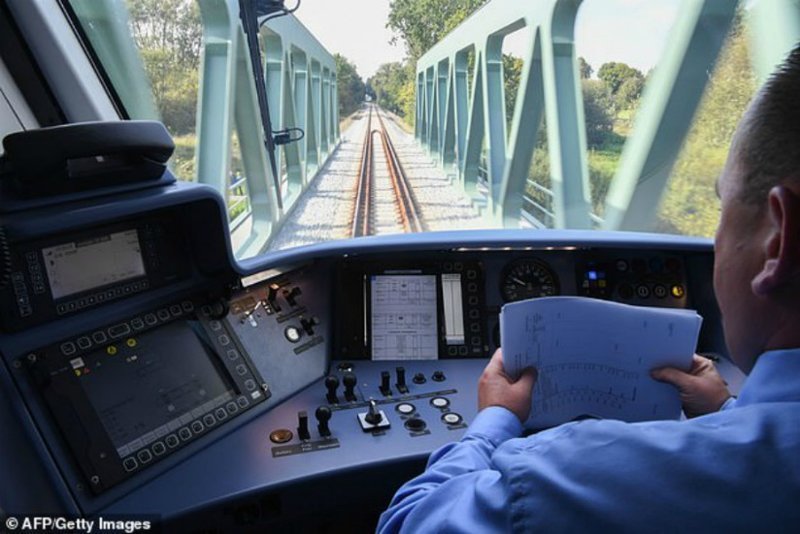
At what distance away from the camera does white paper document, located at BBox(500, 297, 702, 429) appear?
1.22 metres

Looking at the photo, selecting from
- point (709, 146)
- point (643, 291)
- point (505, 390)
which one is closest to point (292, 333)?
point (505, 390)

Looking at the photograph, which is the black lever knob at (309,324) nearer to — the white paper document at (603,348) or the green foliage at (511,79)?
the white paper document at (603,348)

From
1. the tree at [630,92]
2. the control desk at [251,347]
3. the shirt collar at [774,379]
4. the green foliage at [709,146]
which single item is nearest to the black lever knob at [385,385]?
the control desk at [251,347]

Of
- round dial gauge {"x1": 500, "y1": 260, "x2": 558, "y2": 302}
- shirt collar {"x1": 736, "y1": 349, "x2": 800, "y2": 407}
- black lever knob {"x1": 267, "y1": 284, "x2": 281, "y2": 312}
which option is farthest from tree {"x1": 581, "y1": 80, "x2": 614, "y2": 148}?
shirt collar {"x1": 736, "y1": 349, "x2": 800, "y2": 407}

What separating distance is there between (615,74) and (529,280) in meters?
1.48

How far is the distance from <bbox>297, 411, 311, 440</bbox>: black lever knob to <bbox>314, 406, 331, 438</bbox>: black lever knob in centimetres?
3

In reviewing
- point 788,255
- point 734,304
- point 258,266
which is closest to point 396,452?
point 258,266

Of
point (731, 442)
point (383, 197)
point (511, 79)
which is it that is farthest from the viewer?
point (383, 197)

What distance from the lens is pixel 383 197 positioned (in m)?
6.40

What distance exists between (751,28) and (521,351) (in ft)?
5.52

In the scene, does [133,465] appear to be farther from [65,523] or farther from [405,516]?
[405,516]

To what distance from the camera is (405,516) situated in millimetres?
824

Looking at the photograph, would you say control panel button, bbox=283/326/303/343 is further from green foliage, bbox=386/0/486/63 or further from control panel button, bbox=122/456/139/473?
green foliage, bbox=386/0/486/63

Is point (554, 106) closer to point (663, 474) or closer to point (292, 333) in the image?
point (292, 333)
